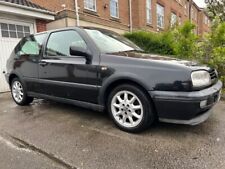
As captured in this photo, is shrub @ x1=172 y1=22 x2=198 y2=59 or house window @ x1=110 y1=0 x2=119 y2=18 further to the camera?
house window @ x1=110 y1=0 x2=119 y2=18

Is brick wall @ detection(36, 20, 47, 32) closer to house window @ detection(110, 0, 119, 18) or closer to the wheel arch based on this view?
house window @ detection(110, 0, 119, 18)

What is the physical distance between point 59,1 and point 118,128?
7.93 m

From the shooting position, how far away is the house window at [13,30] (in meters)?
7.47

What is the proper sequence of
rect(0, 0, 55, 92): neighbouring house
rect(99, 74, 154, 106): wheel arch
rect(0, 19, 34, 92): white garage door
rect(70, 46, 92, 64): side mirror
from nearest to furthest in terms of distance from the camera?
rect(99, 74, 154, 106): wheel arch, rect(70, 46, 92, 64): side mirror, rect(0, 0, 55, 92): neighbouring house, rect(0, 19, 34, 92): white garage door

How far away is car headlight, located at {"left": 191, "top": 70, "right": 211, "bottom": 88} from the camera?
2898mm

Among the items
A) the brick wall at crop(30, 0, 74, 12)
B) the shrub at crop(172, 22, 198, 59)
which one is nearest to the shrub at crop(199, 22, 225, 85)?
the shrub at crop(172, 22, 198, 59)

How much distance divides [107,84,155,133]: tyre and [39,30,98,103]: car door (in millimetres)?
371

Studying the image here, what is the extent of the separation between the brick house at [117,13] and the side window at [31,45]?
4716 mm

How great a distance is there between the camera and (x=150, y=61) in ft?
10.3

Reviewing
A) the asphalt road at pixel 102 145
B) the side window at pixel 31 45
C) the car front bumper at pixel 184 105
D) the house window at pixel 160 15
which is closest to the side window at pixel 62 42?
the side window at pixel 31 45

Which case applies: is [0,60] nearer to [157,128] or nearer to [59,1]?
[59,1]

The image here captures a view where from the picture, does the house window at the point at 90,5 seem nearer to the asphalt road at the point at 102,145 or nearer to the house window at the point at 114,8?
the house window at the point at 114,8

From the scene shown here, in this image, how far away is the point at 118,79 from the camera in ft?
10.8

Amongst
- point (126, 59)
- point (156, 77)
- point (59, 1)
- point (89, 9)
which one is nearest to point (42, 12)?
point (59, 1)
